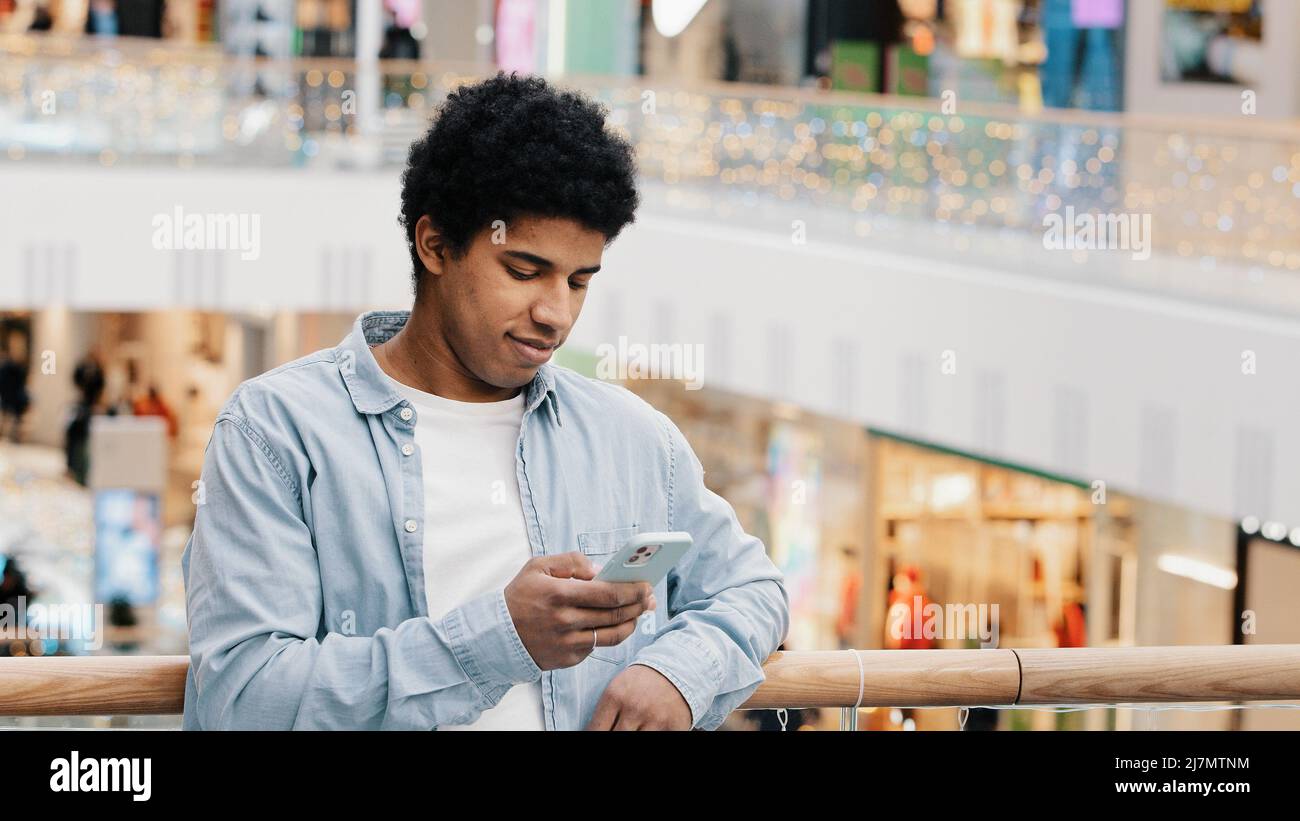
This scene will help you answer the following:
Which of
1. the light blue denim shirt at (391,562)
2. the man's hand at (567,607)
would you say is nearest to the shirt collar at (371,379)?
the light blue denim shirt at (391,562)

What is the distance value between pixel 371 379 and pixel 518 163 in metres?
0.24

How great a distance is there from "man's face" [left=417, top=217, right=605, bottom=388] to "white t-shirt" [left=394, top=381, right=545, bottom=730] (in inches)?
2.4

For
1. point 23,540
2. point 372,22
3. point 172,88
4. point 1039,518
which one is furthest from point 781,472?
point 372,22

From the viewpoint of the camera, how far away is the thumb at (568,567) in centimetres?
134

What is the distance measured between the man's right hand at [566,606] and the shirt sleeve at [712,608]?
0.59 feet

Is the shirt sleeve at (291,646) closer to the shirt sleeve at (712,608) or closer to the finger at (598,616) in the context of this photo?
the finger at (598,616)

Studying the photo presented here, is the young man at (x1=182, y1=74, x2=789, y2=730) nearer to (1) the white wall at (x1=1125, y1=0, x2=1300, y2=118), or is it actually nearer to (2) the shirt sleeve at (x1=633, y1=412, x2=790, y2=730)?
(2) the shirt sleeve at (x1=633, y1=412, x2=790, y2=730)

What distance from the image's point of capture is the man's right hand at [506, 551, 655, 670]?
1.33 meters

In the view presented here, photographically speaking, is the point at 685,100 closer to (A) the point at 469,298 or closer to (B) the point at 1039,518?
(B) the point at 1039,518

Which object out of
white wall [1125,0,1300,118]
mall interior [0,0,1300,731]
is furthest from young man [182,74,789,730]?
white wall [1125,0,1300,118]

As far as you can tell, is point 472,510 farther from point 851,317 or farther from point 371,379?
point 851,317

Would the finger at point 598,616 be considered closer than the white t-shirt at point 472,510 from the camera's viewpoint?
Yes

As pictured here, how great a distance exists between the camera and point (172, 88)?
9516 millimetres

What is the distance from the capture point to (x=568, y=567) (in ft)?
4.39
